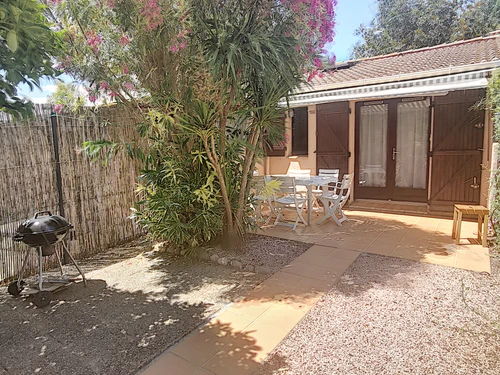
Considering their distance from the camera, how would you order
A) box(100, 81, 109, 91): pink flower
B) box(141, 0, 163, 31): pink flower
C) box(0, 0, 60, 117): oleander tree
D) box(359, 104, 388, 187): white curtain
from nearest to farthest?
box(0, 0, 60, 117): oleander tree < box(141, 0, 163, 31): pink flower < box(100, 81, 109, 91): pink flower < box(359, 104, 388, 187): white curtain

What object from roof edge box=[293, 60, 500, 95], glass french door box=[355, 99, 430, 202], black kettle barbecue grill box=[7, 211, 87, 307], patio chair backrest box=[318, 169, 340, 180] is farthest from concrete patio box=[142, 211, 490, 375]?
roof edge box=[293, 60, 500, 95]

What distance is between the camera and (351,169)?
10.5m

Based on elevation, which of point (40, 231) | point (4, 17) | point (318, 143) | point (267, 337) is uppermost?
point (4, 17)

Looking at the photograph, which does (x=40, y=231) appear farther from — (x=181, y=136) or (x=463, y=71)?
(x=463, y=71)

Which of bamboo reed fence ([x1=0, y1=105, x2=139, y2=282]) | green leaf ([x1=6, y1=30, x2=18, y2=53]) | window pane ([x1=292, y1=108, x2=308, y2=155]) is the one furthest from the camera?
window pane ([x1=292, y1=108, x2=308, y2=155])

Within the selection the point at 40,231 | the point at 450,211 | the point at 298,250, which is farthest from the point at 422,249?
the point at 40,231

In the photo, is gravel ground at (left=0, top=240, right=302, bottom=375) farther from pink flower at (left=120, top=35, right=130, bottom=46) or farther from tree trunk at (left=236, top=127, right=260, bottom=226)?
pink flower at (left=120, top=35, right=130, bottom=46)

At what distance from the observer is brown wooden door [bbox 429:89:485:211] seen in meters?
8.25

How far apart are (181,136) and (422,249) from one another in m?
4.89

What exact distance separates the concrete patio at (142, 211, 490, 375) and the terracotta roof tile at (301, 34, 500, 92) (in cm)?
388

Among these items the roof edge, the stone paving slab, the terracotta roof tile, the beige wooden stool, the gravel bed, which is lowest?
the stone paving slab

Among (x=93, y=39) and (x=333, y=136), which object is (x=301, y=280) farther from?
(x=333, y=136)

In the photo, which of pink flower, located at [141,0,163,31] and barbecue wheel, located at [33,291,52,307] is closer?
barbecue wheel, located at [33,291,52,307]

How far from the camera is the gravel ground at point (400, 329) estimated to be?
2.97 m
